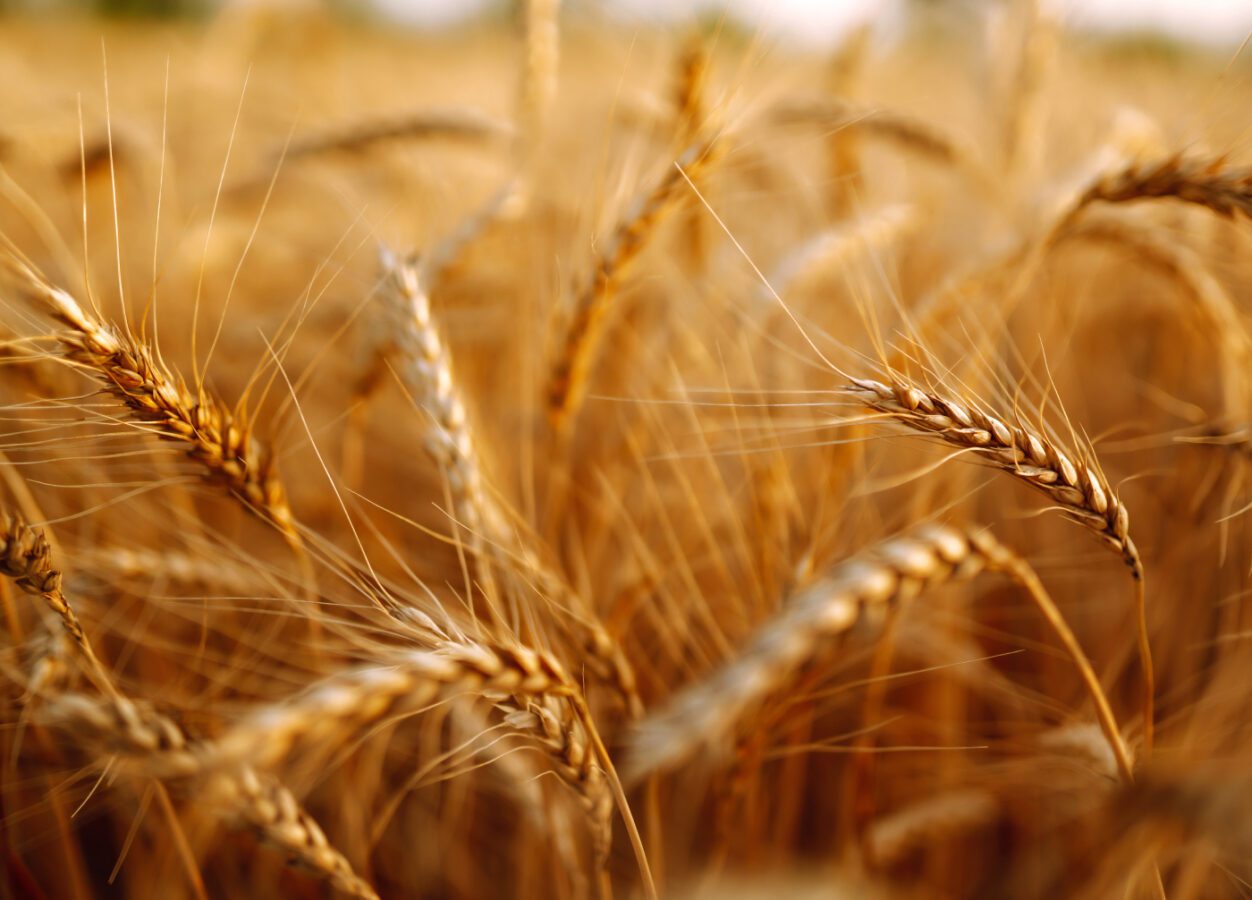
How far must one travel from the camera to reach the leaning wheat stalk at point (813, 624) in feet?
1.76

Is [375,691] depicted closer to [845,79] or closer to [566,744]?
[566,744]

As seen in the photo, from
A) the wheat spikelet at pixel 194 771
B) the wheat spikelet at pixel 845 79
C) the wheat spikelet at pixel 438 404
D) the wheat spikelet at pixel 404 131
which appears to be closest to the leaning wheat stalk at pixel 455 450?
the wheat spikelet at pixel 438 404

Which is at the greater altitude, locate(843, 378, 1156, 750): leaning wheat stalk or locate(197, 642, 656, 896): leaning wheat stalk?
locate(843, 378, 1156, 750): leaning wheat stalk

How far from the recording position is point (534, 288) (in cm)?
154

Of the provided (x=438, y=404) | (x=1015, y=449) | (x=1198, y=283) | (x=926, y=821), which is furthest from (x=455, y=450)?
(x=1198, y=283)

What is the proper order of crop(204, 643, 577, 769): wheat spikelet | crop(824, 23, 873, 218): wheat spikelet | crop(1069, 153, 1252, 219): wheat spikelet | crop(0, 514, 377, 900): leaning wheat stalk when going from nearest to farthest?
1. crop(204, 643, 577, 769): wheat spikelet
2. crop(0, 514, 377, 900): leaning wheat stalk
3. crop(1069, 153, 1252, 219): wheat spikelet
4. crop(824, 23, 873, 218): wheat spikelet

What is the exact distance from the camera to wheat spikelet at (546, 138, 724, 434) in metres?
0.92

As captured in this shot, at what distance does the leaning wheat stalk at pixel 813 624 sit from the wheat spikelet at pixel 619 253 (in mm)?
467

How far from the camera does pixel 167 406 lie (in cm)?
71

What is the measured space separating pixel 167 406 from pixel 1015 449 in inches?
29.9

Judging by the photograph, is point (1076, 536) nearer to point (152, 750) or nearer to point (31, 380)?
point (152, 750)

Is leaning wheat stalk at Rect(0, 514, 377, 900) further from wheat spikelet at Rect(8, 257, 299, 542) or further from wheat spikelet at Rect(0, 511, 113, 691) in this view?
wheat spikelet at Rect(8, 257, 299, 542)

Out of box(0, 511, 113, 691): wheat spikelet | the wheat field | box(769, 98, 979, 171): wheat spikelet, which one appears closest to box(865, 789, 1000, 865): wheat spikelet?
the wheat field

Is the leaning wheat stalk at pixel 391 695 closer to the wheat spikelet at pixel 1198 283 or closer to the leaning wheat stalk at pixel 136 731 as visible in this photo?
the leaning wheat stalk at pixel 136 731
